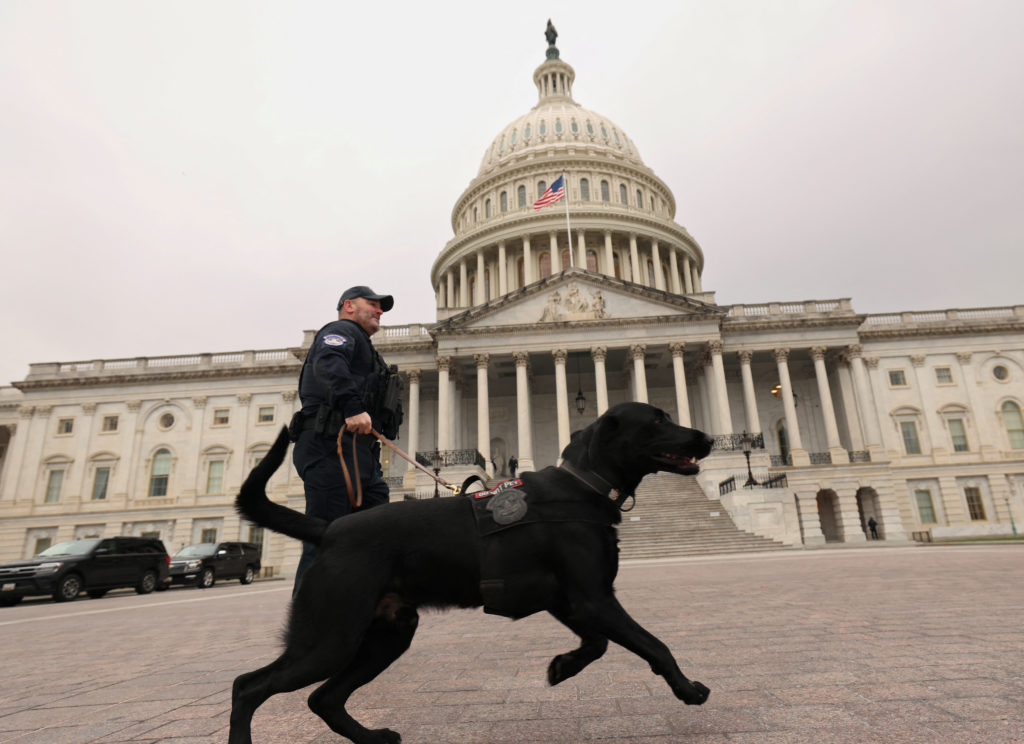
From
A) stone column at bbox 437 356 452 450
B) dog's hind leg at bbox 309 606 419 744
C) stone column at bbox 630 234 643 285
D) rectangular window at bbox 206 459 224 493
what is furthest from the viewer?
stone column at bbox 630 234 643 285

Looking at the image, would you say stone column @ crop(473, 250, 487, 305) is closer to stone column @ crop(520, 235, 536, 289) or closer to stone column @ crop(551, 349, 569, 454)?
stone column @ crop(520, 235, 536, 289)

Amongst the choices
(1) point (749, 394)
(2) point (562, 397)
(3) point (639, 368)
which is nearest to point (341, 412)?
(2) point (562, 397)

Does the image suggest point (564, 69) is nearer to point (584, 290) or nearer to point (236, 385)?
point (584, 290)

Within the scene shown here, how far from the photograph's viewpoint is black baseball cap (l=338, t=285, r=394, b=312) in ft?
17.1

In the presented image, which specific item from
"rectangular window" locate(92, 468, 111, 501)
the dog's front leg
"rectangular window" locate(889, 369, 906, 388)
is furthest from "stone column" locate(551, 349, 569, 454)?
the dog's front leg

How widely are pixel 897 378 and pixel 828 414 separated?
8.26m

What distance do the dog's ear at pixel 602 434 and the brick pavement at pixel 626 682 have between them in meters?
1.33

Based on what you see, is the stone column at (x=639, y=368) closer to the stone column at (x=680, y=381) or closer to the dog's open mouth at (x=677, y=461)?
the stone column at (x=680, y=381)

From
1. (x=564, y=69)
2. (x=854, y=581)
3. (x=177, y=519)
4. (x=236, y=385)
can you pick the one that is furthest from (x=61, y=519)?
(x=564, y=69)

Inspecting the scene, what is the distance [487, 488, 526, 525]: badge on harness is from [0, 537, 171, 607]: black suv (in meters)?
19.6

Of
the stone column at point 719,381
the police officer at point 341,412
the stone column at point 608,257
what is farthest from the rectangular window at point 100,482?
the police officer at point 341,412

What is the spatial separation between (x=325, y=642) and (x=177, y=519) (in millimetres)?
46563

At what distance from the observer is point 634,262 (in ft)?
175

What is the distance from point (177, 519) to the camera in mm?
42531
